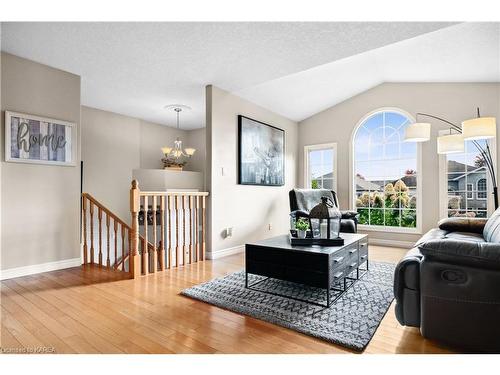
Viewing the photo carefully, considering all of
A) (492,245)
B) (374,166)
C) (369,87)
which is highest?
(369,87)

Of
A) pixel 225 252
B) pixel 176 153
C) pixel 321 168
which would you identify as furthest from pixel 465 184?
pixel 176 153

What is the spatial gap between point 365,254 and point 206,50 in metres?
2.77

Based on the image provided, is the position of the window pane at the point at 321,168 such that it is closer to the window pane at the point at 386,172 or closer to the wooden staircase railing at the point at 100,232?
the window pane at the point at 386,172

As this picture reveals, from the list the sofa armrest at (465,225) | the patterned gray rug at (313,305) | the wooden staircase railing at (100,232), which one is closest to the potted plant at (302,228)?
the patterned gray rug at (313,305)

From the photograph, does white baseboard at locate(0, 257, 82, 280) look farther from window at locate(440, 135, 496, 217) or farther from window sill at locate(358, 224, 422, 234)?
window at locate(440, 135, 496, 217)

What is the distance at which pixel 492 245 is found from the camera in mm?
1522

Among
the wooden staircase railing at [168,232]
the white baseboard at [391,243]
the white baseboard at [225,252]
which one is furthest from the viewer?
the white baseboard at [391,243]

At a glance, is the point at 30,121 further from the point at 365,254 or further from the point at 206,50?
the point at 365,254

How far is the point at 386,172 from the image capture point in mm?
5117

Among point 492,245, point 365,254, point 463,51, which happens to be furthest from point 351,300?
point 463,51

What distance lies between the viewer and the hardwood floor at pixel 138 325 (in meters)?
1.64

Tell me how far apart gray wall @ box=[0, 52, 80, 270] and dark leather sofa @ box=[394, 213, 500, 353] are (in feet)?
11.6

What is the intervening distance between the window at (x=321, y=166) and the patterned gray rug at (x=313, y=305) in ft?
9.41

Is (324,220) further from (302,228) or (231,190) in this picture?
(231,190)
